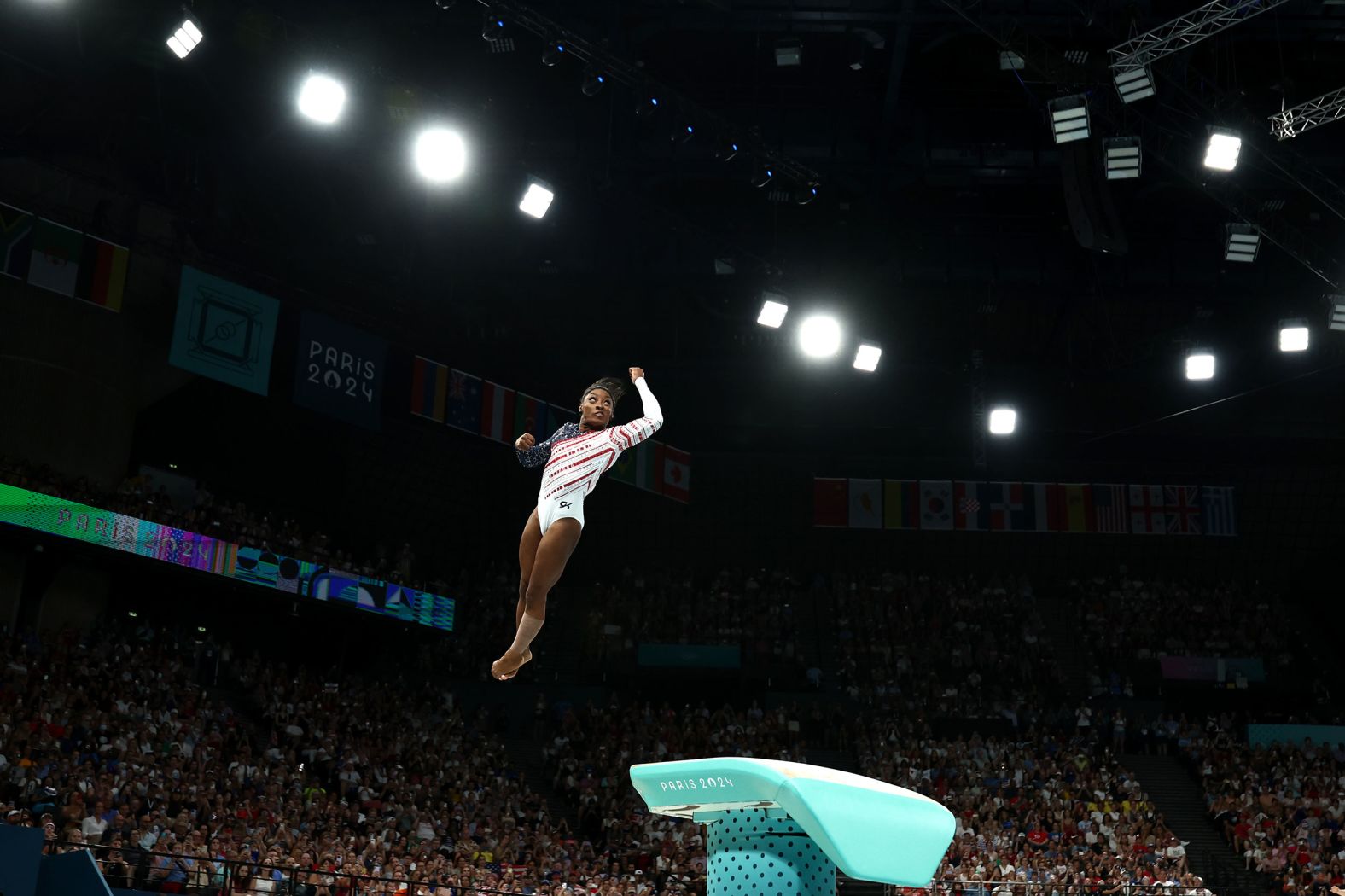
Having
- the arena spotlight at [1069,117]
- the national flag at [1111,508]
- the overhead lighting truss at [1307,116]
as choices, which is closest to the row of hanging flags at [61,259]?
the arena spotlight at [1069,117]

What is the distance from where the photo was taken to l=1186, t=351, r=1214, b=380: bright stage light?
2106cm

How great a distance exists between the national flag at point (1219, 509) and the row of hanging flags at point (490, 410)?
1400 centimetres

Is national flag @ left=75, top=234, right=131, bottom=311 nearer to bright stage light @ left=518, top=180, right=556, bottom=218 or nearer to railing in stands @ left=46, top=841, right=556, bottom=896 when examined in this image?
bright stage light @ left=518, top=180, right=556, bottom=218

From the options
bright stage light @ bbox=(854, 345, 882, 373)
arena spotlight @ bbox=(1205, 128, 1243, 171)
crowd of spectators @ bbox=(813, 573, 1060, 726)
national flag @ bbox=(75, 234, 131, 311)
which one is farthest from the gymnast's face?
crowd of spectators @ bbox=(813, 573, 1060, 726)

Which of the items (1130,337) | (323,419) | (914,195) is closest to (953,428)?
(1130,337)

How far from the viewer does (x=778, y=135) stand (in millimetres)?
19719

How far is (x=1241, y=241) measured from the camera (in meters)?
17.8

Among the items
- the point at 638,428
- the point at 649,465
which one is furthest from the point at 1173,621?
the point at 638,428

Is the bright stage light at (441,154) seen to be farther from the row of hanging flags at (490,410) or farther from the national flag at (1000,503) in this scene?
the national flag at (1000,503)

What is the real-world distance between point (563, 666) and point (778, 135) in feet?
46.8

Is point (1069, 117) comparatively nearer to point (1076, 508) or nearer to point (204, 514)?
point (204, 514)

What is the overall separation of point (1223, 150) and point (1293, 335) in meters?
6.09

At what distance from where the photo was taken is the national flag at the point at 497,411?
25578mm

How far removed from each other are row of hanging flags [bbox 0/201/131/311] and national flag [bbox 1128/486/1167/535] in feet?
77.6
